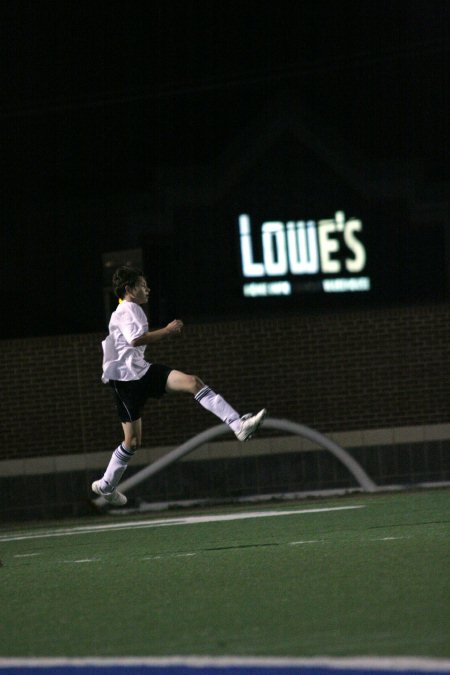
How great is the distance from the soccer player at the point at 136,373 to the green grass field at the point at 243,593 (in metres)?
0.93

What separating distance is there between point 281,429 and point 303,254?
3945mm

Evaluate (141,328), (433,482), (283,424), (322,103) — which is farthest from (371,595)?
(322,103)

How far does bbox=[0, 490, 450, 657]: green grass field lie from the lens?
210 inches

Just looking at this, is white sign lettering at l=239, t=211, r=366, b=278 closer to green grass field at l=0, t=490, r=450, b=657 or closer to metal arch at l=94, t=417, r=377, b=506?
metal arch at l=94, t=417, r=377, b=506

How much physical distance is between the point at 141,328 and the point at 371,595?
411cm

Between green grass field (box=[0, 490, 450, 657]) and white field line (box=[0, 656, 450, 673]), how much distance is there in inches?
4.5

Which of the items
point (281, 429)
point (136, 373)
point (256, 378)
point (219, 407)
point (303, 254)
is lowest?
point (281, 429)

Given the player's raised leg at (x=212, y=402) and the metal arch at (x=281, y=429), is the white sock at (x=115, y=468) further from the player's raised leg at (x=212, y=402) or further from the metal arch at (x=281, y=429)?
the metal arch at (x=281, y=429)

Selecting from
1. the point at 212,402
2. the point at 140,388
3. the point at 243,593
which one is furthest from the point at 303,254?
the point at 243,593

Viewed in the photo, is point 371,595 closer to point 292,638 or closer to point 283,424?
point 292,638

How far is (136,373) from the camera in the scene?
1001 centimetres

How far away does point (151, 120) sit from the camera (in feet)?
67.2

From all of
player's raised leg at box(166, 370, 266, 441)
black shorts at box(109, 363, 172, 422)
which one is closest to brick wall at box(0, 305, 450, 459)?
black shorts at box(109, 363, 172, 422)

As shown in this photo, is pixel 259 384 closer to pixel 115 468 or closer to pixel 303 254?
pixel 303 254
